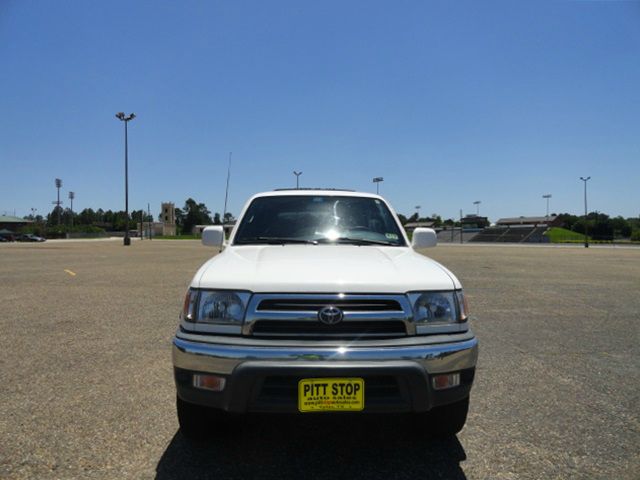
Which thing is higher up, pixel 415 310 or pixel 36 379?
pixel 415 310

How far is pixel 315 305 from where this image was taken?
259cm

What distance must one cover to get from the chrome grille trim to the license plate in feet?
0.80

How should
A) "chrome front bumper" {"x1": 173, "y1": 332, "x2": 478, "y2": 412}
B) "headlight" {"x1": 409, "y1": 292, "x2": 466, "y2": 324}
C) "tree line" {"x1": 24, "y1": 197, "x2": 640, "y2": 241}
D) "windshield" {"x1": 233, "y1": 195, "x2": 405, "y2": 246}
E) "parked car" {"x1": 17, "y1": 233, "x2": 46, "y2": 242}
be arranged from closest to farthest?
"chrome front bumper" {"x1": 173, "y1": 332, "x2": 478, "y2": 412} → "headlight" {"x1": 409, "y1": 292, "x2": 466, "y2": 324} → "windshield" {"x1": 233, "y1": 195, "x2": 405, "y2": 246} → "parked car" {"x1": 17, "y1": 233, "x2": 46, "y2": 242} → "tree line" {"x1": 24, "y1": 197, "x2": 640, "y2": 241}

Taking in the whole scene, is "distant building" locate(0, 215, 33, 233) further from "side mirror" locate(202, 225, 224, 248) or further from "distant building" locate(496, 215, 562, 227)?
"side mirror" locate(202, 225, 224, 248)

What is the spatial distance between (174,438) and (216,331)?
1.00 meters

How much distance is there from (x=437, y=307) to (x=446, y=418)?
2.49 feet

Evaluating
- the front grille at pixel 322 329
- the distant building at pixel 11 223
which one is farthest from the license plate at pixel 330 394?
the distant building at pixel 11 223

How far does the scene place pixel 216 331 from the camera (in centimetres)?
263

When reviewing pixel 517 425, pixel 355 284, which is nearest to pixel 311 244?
pixel 355 284

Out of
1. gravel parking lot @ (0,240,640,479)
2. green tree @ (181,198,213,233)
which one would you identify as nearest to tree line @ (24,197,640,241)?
green tree @ (181,198,213,233)

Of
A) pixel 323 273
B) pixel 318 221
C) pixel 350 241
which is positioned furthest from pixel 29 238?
pixel 323 273

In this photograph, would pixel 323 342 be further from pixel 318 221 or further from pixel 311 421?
pixel 318 221

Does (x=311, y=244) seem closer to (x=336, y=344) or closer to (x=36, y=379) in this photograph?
(x=336, y=344)

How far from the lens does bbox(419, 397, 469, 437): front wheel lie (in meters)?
2.91
